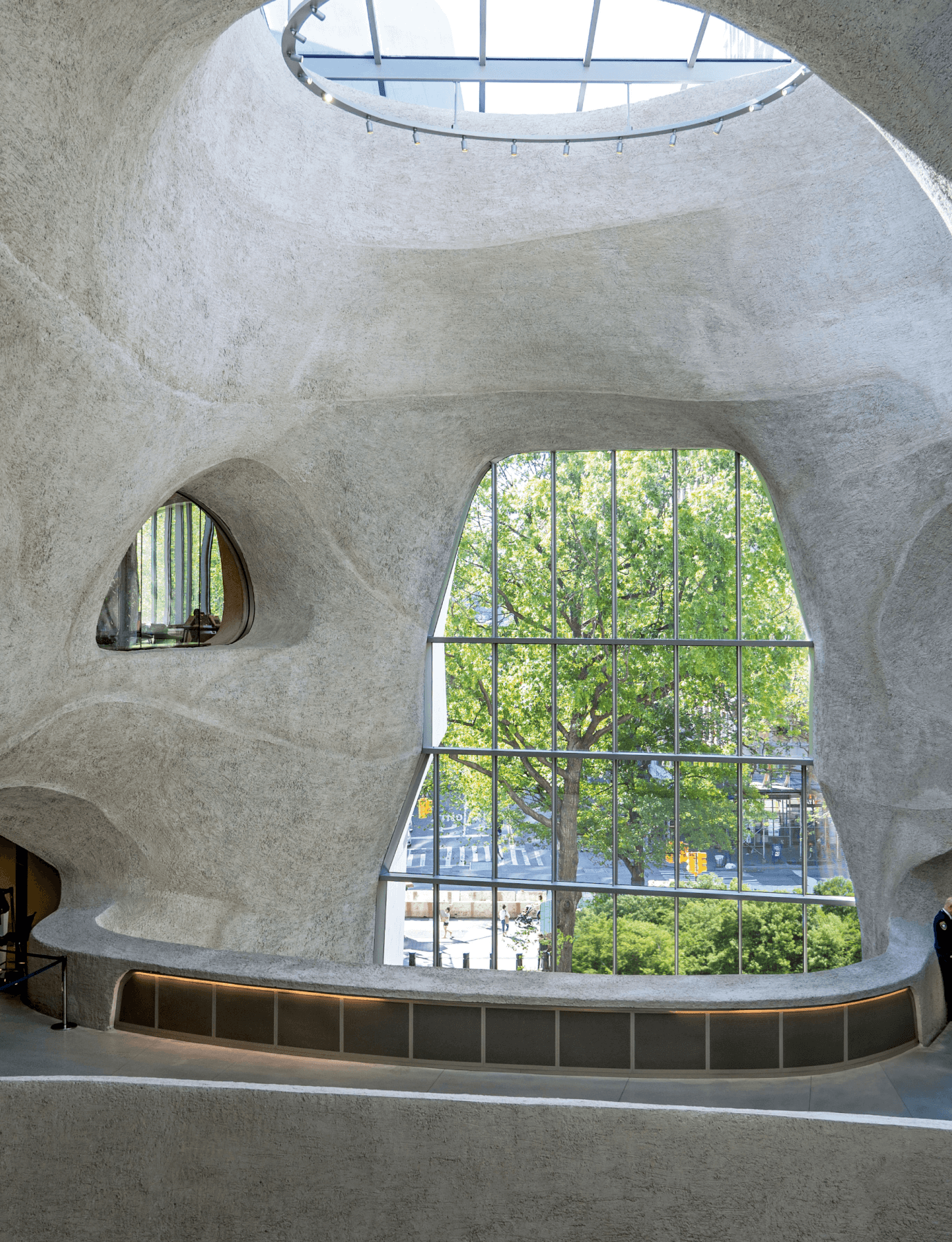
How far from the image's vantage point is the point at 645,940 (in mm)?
22531


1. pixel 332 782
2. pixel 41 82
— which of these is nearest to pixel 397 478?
pixel 332 782

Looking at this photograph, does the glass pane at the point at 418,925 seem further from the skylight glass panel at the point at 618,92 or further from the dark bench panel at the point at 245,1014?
the skylight glass panel at the point at 618,92

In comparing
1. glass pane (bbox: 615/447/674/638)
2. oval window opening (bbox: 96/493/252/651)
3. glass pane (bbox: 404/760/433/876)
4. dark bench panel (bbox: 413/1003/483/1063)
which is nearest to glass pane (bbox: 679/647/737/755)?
glass pane (bbox: 615/447/674/638)

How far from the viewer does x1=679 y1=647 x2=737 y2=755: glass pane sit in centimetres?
2075

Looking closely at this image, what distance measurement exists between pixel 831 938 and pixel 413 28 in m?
19.2

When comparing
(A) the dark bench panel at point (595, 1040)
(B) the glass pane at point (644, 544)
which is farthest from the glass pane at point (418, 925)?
(A) the dark bench panel at point (595, 1040)

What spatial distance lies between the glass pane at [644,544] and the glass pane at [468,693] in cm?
316

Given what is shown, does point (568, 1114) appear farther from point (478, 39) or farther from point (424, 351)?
point (478, 39)

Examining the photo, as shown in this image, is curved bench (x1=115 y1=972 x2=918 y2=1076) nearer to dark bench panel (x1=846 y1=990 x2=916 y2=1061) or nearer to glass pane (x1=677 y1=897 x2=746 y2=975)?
dark bench panel (x1=846 y1=990 x2=916 y2=1061)

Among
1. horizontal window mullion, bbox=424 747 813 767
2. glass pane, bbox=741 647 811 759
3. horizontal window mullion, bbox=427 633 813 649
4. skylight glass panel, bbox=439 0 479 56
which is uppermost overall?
skylight glass panel, bbox=439 0 479 56

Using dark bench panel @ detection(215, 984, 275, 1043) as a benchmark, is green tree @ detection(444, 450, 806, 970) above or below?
above

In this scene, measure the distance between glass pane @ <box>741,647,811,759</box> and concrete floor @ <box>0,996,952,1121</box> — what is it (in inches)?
366

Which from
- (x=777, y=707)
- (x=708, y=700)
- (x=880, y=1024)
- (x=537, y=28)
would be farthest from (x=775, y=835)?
(x=537, y=28)

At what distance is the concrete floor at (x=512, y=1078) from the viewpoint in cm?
853
